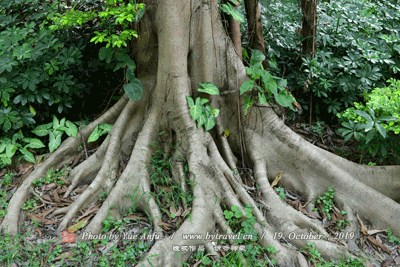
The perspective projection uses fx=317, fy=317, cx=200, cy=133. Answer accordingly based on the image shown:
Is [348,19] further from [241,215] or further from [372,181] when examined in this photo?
[241,215]

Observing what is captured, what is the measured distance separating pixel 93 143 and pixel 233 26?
245 centimetres

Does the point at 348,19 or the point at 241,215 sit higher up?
the point at 348,19

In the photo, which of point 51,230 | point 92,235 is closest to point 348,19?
point 92,235

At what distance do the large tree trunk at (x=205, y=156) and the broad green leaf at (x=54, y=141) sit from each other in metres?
0.13

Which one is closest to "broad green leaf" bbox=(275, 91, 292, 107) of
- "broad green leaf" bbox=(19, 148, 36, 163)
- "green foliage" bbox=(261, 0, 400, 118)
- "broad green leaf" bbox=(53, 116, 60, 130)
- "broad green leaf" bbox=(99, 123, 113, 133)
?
"green foliage" bbox=(261, 0, 400, 118)

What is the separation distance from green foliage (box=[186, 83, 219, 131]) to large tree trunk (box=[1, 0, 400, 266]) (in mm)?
93

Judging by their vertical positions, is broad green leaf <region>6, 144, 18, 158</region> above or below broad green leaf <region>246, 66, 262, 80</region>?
below

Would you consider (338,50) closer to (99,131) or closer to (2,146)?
(99,131)

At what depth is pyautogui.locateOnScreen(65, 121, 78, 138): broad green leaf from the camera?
4.27m

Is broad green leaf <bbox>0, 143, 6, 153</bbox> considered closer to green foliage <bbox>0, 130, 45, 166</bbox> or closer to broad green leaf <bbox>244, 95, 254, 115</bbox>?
green foliage <bbox>0, 130, 45, 166</bbox>

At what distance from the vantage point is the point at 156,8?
3576 millimetres

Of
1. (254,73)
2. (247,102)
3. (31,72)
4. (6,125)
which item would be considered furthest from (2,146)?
(254,73)

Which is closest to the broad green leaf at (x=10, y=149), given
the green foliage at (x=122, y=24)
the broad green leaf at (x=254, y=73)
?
the green foliage at (x=122, y=24)

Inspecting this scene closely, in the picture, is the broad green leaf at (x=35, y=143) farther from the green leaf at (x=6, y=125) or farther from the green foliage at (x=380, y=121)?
the green foliage at (x=380, y=121)
